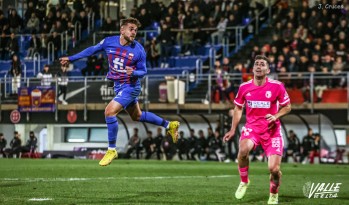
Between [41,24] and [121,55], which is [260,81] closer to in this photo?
[121,55]

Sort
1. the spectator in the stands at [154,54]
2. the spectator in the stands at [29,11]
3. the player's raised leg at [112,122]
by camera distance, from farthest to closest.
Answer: the spectator in the stands at [29,11] → the spectator in the stands at [154,54] → the player's raised leg at [112,122]

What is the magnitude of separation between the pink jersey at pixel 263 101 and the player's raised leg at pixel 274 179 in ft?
1.64

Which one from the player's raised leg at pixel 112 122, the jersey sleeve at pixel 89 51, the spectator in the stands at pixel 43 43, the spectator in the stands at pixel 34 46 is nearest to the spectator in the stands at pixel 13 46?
the spectator in the stands at pixel 34 46

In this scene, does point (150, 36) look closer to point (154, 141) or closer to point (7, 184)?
point (154, 141)

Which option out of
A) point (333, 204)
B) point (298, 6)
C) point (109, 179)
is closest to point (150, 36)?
point (298, 6)

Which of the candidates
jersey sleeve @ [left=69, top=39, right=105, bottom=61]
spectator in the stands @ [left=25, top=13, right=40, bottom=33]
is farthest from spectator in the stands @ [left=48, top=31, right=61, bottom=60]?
jersey sleeve @ [left=69, top=39, right=105, bottom=61]

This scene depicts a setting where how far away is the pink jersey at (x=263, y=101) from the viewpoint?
13641mm

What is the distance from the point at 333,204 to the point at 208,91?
23.2 metres

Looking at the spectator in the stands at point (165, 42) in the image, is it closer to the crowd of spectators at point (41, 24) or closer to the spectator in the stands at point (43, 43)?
the crowd of spectators at point (41, 24)

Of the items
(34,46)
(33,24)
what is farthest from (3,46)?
(33,24)

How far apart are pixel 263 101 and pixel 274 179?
1186mm

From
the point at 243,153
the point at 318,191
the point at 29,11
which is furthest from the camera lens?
the point at 29,11

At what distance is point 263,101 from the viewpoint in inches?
537

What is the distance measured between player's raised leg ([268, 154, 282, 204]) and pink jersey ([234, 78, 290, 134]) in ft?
1.64
